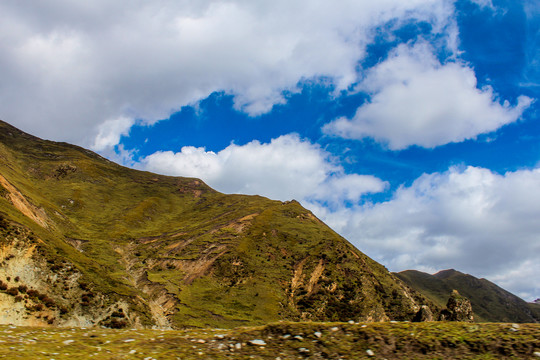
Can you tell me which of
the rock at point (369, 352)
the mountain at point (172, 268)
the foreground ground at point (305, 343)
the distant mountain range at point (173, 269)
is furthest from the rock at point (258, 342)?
the distant mountain range at point (173, 269)

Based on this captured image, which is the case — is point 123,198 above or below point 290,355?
above

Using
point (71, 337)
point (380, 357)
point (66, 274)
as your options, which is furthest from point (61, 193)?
point (380, 357)

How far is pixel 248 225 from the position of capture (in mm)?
136625

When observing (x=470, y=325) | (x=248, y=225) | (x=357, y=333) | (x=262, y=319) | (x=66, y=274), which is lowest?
(x=262, y=319)

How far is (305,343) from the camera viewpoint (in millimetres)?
13297

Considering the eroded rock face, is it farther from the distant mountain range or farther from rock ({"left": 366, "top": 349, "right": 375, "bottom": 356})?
rock ({"left": 366, "top": 349, "right": 375, "bottom": 356})

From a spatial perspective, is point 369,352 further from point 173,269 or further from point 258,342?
point 173,269

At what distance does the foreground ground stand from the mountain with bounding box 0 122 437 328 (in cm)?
4802

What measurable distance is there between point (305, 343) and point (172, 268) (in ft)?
356

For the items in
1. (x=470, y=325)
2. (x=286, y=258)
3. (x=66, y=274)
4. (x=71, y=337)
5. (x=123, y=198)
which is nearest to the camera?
(x=470, y=325)

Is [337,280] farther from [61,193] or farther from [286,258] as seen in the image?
[61,193]

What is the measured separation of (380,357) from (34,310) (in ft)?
209

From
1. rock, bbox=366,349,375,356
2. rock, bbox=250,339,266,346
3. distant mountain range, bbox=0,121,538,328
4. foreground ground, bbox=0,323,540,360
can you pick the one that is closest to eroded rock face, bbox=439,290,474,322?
distant mountain range, bbox=0,121,538,328

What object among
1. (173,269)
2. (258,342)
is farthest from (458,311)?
(173,269)
